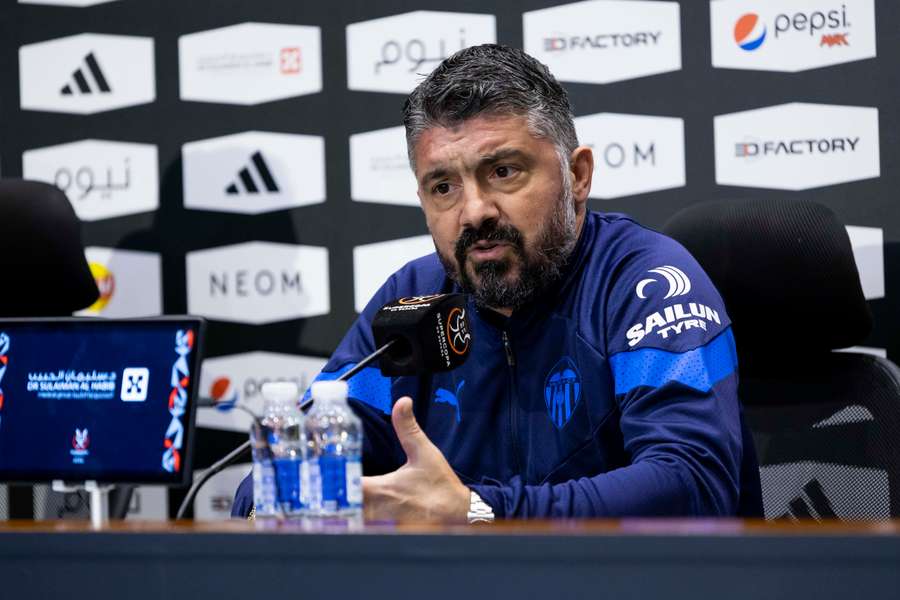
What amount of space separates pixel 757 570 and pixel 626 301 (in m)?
0.91

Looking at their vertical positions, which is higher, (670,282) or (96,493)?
(670,282)

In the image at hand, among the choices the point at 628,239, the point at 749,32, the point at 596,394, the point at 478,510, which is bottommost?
the point at 478,510

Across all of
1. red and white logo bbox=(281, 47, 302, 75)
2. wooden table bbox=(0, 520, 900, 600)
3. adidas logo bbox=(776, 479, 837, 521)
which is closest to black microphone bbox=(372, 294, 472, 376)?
wooden table bbox=(0, 520, 900, 600)

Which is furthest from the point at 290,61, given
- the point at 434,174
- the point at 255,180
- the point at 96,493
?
the point at 96,493

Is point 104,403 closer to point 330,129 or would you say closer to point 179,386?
point 179,386

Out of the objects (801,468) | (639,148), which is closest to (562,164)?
(801,468)

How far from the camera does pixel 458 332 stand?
138 centimetres

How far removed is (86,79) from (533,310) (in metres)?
1.86

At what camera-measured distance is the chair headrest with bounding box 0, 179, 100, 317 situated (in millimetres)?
2512

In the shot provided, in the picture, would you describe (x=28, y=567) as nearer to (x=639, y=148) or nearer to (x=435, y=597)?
(x=435, y=597)

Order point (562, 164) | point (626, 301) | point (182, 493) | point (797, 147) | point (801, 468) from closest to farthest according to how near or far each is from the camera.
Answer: point (626, 301)
point (562, 164)
point (801, 468)
point (797, 147)
point (182, 493)

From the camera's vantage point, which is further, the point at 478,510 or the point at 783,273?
the point at 783,273

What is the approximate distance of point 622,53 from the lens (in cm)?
269

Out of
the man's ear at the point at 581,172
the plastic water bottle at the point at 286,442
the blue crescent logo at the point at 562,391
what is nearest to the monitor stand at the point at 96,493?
the plastic water bottle at the point at 286,442
